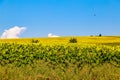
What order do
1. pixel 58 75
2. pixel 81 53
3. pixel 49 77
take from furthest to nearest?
pixel 81 53 < pixel 58 75 < pixel 49 77

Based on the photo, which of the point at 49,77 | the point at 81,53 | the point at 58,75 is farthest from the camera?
the point at 81,53

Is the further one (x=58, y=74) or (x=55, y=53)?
(x=55, y=53)

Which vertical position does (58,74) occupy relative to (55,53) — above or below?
above

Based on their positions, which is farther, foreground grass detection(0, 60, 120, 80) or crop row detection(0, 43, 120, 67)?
crop row detection(0, 43, 120, 67)

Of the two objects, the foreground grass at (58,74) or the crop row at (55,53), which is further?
the crop row at (55,53)

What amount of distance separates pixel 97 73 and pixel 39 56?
13.7 m

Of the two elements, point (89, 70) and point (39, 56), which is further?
→ point (39, 56)

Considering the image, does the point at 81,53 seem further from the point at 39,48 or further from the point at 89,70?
the point at 89,70

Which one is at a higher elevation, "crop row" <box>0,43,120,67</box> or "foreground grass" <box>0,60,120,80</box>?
"foreground grass" <box>0,60,120,80</box>

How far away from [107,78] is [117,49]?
14.0 metres

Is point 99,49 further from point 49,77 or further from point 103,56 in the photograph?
point 49,77

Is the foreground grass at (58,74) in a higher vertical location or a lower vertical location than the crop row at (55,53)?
higher

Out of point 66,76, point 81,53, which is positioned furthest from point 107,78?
point 81,53

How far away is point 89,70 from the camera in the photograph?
605 centimetres
